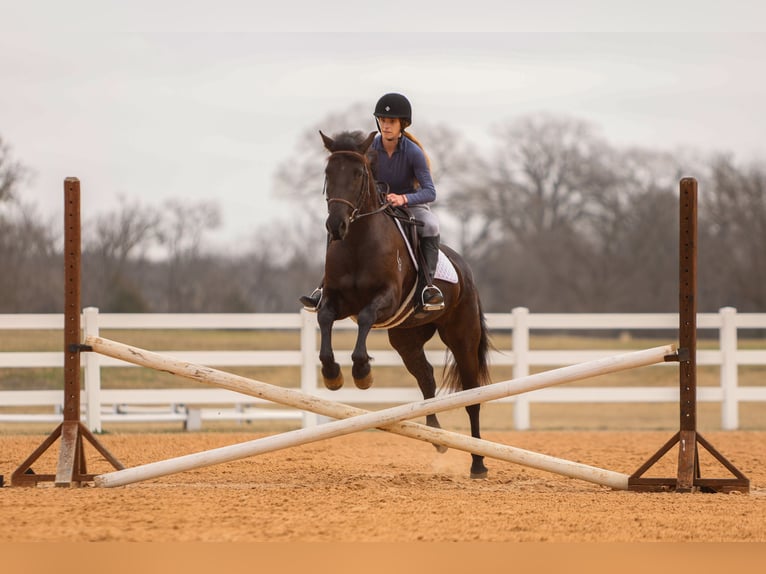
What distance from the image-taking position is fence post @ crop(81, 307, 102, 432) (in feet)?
37.3

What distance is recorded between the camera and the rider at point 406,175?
23.1ft

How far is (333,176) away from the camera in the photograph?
641 cm

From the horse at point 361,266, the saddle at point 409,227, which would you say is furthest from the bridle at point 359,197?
the saddle at point 409,227

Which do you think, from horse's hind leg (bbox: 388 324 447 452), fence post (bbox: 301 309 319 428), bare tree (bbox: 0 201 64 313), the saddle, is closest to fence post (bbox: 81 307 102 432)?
fence post (bbox: 301 309 319 428)

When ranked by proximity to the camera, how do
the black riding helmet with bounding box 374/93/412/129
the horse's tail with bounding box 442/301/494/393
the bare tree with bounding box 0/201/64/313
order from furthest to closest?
the bare tree with bounding box 0/201/64/313 < the horse's tail with bounding box 442/301/494/393 < the black riding helmet with bounding box 374/93/412/129

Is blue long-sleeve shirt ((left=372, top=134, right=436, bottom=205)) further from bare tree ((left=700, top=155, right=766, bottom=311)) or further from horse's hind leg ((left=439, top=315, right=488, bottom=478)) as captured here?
bare tree ((left=700, top=155, right=766, bottom=311))

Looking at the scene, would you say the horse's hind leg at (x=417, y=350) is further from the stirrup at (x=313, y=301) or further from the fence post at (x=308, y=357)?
the fence post at (x=308, y=357)

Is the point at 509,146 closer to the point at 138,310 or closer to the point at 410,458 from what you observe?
the point at 138,310

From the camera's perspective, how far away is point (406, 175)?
7352 millimetres

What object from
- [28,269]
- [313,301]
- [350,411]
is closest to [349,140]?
[313,301]

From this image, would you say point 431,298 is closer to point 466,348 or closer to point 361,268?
point 361,268

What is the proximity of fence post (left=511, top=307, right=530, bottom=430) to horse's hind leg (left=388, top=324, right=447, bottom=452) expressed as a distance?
4269mm

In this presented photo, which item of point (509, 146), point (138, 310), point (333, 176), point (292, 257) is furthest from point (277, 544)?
point (509, 146)

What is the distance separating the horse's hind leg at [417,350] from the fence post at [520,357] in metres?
4.27
